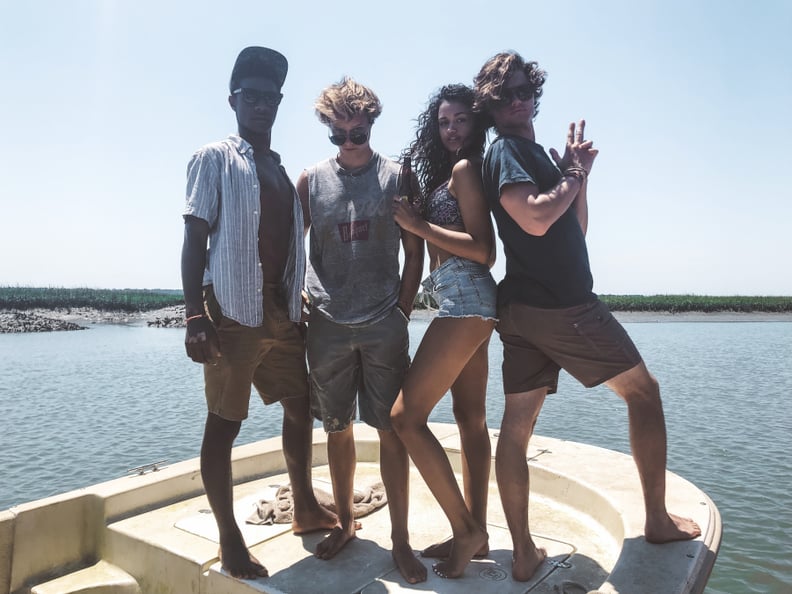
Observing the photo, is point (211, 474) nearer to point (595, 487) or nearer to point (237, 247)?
point (237, 247)

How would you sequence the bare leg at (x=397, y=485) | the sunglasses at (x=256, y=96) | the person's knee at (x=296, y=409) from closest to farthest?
the bare leg at (x=397, y=485) < the sunglasses at (x=256, y=96) < the person's knee at (x=296, y=409)

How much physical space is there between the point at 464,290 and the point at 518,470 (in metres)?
0.81

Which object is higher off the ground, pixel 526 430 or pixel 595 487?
pixel 526 430

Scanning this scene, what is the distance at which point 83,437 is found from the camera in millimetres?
13672

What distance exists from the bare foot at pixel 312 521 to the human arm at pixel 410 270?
1.27 meters

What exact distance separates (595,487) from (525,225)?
77.5 inches

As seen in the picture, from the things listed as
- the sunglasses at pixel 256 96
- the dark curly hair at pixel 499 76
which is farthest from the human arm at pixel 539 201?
the sunglasses at pixel 256 96

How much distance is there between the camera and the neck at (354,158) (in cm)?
300

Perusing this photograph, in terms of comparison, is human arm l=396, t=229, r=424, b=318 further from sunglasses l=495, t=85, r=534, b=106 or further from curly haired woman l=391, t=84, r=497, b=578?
sunglasses l=495, t=85, r=534, b=106

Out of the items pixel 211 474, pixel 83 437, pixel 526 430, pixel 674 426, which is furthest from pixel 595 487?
pixel 83 437

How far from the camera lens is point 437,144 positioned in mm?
2975

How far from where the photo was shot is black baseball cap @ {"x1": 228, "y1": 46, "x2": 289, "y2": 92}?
3.00 metres

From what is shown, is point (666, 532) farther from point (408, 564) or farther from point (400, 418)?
point (400, 418)

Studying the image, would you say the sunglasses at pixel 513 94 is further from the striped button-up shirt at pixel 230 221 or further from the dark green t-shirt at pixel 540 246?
the striped button-up shirt at pixel 230 221
